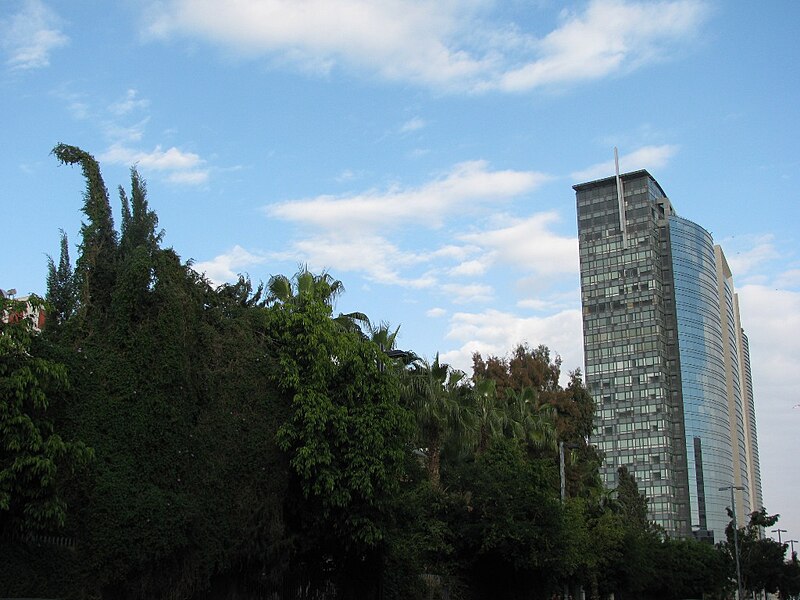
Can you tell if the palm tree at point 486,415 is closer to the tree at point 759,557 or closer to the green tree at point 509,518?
the green tree at point 509,518

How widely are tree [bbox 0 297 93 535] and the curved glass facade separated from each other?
142677 mm

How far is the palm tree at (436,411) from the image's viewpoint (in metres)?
30.1

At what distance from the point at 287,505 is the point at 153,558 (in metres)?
5.09

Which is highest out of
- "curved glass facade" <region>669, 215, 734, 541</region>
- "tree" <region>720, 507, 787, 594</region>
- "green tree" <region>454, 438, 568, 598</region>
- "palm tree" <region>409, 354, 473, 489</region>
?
"curved glass facade" <region>669, 215, 734, 541</region>

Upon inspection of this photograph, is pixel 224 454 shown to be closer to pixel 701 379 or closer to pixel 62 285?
pixel 62 285

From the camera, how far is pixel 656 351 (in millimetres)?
148125

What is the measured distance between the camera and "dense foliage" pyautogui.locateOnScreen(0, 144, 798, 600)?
17469 mm

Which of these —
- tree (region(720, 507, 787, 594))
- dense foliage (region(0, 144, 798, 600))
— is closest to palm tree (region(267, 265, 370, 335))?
dense foliage (region(0, 144, 798, 600))

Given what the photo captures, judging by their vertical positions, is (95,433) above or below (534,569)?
above

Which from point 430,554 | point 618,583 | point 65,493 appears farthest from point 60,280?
point 618,583

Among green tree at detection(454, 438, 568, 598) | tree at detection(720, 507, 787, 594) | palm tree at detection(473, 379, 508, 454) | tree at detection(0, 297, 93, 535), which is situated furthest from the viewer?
tree at detection(720, 507, 787, 594)

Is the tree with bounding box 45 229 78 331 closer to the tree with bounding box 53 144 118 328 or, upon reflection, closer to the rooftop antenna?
the tree with bounding box 53 144 118 328

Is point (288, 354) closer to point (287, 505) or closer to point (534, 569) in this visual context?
point (287, 505)

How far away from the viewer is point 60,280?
82.1ft
